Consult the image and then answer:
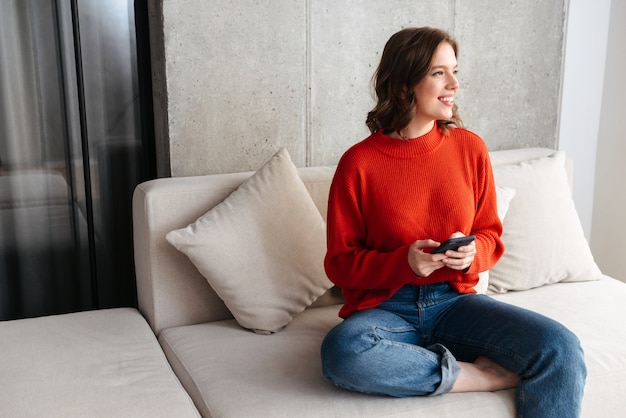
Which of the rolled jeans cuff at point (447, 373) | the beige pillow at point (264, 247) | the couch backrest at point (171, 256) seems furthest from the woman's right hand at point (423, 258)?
the couch backrest at point (171, 256)

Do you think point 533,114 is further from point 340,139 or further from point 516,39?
point 340,139

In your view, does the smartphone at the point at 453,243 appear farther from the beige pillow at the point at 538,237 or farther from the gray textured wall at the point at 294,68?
the gray textured wall at the point at 294,68

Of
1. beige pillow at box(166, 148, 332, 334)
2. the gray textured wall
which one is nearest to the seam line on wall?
the gray textured wall

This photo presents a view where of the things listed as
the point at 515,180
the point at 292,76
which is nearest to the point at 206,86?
the point at 292,76

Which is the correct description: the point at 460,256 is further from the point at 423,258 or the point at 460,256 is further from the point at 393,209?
the point at 393,209

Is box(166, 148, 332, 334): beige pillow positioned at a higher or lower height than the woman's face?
lower

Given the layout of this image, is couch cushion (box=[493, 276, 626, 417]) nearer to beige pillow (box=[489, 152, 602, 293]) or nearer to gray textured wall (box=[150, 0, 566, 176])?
beige pillow (box=[489, 152, 602, 293])

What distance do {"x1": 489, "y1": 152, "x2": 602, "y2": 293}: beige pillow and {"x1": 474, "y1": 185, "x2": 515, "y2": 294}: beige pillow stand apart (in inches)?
2.4

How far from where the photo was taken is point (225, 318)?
88.4 inches

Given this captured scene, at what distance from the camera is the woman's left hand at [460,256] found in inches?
68.7

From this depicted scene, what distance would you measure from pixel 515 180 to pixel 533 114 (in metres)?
0.67

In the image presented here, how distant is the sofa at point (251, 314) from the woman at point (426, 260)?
3.6 inches

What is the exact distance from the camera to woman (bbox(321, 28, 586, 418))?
5.62ft

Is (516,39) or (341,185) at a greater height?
(516,39)
